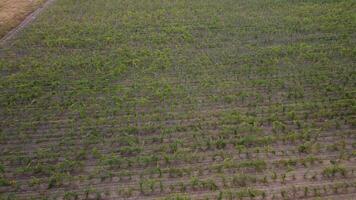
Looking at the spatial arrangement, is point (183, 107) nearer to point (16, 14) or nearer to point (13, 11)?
point (16, 14)

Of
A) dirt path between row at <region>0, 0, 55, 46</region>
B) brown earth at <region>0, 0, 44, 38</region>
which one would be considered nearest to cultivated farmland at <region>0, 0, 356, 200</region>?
dirt path between row at <region>0, 0, 55, 46</region>

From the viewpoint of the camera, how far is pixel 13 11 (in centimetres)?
2083

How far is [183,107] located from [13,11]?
14.1 m

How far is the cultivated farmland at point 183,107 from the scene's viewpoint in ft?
31.6

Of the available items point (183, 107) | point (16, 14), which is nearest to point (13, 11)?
point (16, 14)

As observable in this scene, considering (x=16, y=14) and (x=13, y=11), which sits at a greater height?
(x=13, y=11)

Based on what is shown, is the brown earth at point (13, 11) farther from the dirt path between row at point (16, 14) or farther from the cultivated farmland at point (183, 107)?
the cultivated farmland at point (183, 107)

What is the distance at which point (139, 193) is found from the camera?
9289 millimetres

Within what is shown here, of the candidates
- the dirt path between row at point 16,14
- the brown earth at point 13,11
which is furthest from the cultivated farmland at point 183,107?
the brown earth at point 13,11

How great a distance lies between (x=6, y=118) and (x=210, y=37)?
945cm

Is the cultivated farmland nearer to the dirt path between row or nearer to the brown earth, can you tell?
the dirt path between row

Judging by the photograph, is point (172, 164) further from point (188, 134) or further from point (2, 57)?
point (2, 57)

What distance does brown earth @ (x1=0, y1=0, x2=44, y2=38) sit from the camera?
19.0 metres

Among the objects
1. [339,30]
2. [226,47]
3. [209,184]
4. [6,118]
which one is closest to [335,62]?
[339,30]
